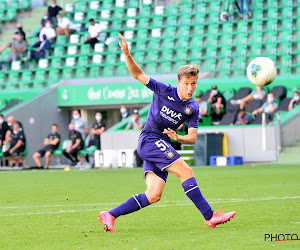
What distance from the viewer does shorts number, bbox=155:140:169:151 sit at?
23.4 feet

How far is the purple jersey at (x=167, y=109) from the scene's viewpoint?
7.18m

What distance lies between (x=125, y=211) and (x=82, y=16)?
25.0 meters

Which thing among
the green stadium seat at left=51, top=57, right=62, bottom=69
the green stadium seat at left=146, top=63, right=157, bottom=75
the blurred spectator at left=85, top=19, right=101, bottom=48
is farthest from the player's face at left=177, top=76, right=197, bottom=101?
the green stadium seat at left=51, top=57, right=62, bottom=69

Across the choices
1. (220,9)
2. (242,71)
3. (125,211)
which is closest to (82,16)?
(220,9)

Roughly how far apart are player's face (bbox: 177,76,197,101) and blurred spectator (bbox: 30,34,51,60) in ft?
78.6

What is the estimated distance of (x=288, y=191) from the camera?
11.5m

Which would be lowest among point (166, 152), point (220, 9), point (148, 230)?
point (148, 230)

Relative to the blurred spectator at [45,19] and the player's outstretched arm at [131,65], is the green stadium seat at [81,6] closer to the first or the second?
the blurred spectator at [45,19]

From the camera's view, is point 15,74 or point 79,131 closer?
point 79,131

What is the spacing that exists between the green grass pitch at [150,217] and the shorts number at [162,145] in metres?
0.83

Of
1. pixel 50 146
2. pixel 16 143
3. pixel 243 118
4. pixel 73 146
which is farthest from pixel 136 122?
pixel 16 143

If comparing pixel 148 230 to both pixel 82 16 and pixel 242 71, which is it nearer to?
pixel 242 71

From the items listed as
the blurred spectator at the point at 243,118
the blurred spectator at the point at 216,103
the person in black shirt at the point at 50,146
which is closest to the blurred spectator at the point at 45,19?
the person in black shirt at the point at 50,146

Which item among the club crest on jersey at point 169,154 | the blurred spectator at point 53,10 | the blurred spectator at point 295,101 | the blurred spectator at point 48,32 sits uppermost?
the blurred spectator at point 53,10
